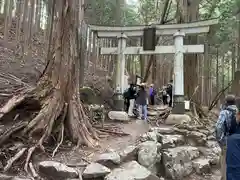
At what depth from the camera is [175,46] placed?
920 centimetres

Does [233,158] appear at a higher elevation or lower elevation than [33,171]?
higher

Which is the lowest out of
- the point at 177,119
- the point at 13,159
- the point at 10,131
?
the point at 13,159

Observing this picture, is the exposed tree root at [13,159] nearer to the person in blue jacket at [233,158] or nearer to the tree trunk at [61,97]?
the tree trunk at [61,97]

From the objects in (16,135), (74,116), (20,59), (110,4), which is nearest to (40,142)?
(16,135)

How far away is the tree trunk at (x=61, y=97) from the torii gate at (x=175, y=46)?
3.82 meters

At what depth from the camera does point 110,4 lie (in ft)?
51.8

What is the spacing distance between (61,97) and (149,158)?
7.40ft

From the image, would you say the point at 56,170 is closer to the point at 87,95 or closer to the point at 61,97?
the point at 61,97

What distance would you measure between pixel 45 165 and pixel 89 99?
4508mm

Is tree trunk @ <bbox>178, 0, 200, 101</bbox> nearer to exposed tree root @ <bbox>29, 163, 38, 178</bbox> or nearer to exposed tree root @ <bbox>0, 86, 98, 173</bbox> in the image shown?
exposed tree root @ <bbox>0, 86, 98, 173</bbox>

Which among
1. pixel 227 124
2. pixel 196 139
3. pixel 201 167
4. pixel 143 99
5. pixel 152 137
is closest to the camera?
pixel 227 124

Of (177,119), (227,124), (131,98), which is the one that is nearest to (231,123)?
(227,124)

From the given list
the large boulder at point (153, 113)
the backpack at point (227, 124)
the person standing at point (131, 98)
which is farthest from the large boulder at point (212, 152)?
the person standing at point (131, 98)

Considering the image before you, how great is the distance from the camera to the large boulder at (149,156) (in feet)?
18.9
